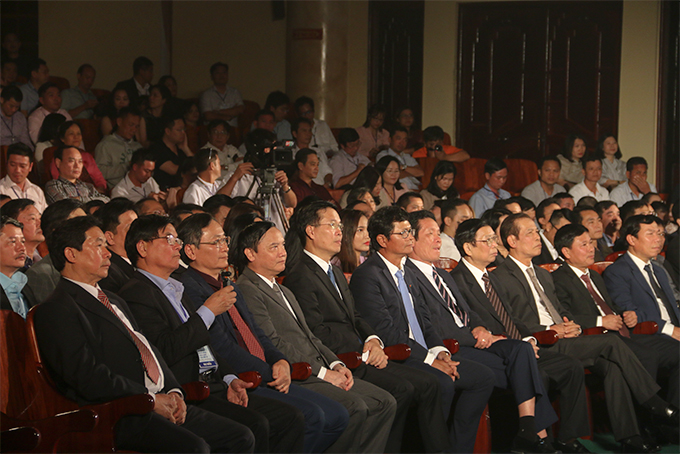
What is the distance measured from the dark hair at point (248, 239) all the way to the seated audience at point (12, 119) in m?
3.16

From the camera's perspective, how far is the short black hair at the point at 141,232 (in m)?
2.55

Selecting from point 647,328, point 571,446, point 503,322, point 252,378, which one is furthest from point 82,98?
point 571,446

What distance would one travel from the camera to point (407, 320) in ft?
10.8

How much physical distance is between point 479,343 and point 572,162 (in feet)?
12.6

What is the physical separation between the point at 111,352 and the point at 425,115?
6.28m

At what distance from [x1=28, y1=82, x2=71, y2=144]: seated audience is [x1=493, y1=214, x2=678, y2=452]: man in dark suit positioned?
3452 millimetres

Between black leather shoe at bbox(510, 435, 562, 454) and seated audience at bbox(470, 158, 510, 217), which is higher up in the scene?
seated audience at bbox(470, 158, 510, 217)

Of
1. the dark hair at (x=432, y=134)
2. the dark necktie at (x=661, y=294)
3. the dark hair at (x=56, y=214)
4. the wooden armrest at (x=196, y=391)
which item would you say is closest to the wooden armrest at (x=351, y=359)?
the wooden armrest at (x=196, y=391)

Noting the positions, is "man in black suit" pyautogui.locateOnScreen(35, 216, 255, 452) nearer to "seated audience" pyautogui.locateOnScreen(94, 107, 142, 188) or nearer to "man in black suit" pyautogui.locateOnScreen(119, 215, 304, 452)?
"man in black suit" pyautogui.locateOnScreen(119, 215, 304, 452)

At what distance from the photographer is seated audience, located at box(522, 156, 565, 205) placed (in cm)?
629

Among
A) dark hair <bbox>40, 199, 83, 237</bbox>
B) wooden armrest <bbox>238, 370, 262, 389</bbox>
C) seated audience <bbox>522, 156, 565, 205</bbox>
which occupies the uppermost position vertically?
dark hair <bbox>40, 199, 83, 237</bbox>

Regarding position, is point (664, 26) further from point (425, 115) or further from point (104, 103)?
point (104, 103)

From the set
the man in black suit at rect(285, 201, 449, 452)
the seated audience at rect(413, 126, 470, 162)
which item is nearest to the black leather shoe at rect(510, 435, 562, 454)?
the man in black suit at rect(285, 201, 449, 452)

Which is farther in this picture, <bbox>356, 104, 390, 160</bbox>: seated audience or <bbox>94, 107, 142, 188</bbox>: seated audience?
<bbox>356, 104, 390, 160</bbox>: seated audience
